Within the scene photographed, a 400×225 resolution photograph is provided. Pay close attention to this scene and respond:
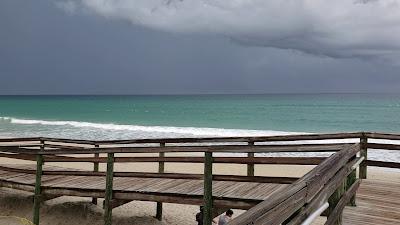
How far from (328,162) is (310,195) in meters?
1.05

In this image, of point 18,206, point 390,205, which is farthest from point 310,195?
point 18,206

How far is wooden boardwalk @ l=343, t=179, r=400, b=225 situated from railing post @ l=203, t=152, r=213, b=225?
2073mm

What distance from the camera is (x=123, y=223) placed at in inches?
390

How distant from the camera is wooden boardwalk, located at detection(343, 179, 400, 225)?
568cm

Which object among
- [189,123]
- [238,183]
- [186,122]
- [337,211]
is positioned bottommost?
[238,183]

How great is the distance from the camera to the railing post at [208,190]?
261 inches

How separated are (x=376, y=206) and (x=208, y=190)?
2.61 metres

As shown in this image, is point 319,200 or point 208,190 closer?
point 319,200

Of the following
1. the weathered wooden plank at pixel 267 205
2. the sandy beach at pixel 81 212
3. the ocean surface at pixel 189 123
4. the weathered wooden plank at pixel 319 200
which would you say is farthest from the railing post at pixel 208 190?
the ocean surface at pixel 189 123

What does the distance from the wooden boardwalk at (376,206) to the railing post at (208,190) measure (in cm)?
207

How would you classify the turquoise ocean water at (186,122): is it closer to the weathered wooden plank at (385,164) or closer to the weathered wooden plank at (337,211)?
the weathered wooden plank at (385,164)

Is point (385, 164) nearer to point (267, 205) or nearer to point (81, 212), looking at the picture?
point (267, 205)

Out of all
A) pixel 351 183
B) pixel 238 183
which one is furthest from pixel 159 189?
pixel 351 183

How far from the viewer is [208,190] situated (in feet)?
22.2
